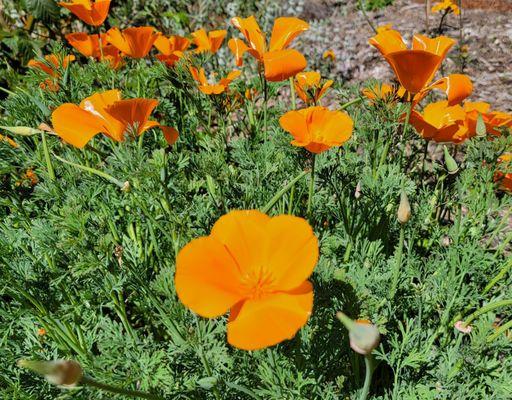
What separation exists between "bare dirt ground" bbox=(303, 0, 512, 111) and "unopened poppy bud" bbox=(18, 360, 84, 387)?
3697 mm

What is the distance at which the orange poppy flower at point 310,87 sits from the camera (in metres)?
1.84

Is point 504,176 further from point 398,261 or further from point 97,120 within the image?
point 97,120

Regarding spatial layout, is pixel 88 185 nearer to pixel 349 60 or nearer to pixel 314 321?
pixel 314 321

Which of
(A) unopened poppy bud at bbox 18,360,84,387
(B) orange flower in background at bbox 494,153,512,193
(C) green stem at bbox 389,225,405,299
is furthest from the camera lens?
(B) orange flower in background at bbox 494,153,512,193

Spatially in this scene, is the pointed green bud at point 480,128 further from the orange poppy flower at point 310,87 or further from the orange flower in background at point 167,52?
the orange flower in background at point 167,52

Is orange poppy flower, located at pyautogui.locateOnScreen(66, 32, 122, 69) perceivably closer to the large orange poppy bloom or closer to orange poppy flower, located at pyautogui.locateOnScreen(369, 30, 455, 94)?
the large orange poppy bloom

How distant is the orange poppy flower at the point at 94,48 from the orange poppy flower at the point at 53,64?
17 centimetres

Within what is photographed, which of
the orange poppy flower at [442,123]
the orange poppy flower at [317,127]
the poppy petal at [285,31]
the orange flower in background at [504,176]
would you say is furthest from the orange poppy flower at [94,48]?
the orange flower in background at [504,176]

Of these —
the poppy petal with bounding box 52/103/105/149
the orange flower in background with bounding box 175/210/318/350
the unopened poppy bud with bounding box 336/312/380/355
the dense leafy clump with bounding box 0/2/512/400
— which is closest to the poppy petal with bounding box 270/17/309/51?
the dense leafy clump with bounding box 0/2/512/400

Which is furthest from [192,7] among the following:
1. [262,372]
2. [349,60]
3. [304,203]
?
[262,372]

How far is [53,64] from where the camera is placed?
1849mm

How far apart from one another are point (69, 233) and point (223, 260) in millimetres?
626

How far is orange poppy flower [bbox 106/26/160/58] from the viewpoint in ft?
5.97

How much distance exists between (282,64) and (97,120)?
2.06 feet
